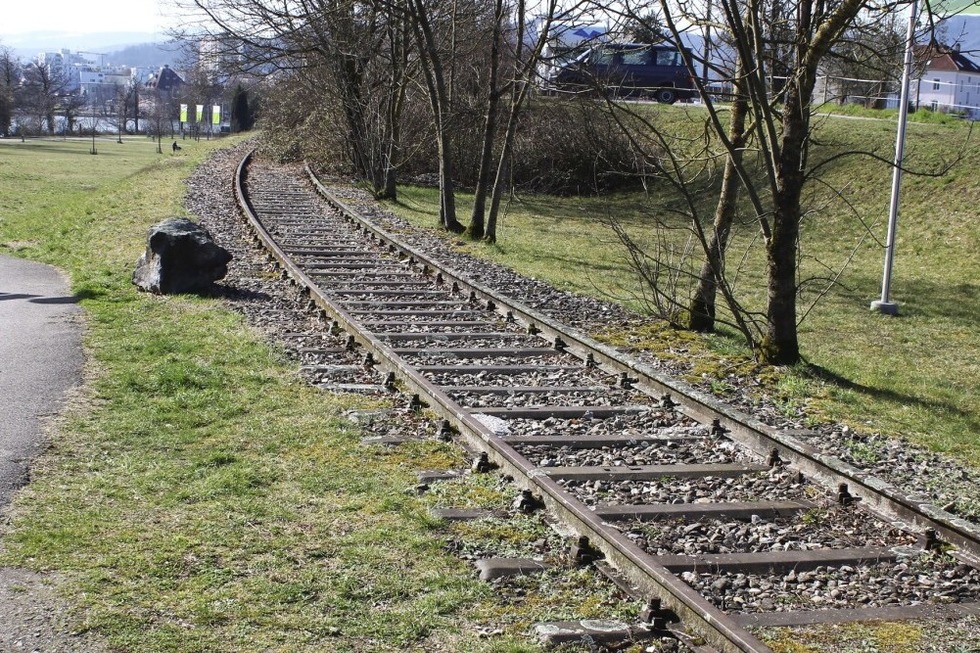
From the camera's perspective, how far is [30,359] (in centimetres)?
877

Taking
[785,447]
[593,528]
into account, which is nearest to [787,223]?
[785,447]

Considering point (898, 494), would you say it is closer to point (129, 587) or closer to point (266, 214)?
point (129, 587)

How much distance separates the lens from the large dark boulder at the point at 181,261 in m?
11.8

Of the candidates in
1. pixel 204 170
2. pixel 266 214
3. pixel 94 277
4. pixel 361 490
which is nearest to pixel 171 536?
pixel 361 490

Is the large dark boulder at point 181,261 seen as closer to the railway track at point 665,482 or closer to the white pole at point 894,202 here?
the railway track at point 665,482

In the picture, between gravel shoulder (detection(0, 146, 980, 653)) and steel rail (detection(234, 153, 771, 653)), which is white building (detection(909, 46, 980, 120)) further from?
steel rail (detection(234, 153, 771, 653))

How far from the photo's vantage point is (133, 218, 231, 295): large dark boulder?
38.8ft

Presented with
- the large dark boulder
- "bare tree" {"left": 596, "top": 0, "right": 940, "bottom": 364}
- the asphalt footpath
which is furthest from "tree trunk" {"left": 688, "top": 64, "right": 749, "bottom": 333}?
the asphalt footpath

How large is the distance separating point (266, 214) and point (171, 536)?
15.3 meters

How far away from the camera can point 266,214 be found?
19859mm

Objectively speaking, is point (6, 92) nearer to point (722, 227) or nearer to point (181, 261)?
point (181, 261)

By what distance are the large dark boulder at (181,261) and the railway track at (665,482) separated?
64.3 inches

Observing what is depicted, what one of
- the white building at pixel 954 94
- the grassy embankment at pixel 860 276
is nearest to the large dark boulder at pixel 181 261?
the grassy embankment at pixel 860 276

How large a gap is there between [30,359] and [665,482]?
5475mm
